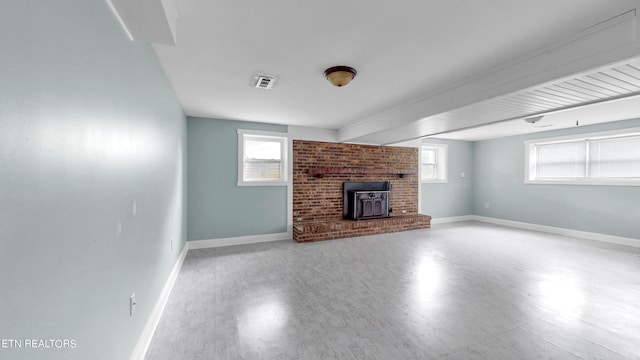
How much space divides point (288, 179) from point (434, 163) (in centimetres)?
439

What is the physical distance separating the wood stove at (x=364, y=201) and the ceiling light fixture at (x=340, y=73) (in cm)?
345

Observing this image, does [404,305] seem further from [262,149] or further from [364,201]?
[262,149]

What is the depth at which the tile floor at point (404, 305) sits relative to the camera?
6.28 ft

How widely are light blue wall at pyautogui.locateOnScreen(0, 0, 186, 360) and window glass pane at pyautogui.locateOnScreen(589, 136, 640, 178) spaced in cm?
775

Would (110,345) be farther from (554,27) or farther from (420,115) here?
(420,115)

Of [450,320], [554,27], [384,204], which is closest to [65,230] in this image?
[450,320]

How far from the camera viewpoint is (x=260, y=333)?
2.10 m

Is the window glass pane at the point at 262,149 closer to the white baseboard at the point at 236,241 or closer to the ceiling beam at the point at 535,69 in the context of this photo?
the white baseboard at the point at 236,241

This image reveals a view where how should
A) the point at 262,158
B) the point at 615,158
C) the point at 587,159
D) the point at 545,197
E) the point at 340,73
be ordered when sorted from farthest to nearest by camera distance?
the point at 545,197 → the point at 587,159 → the point at 262,158 → the point at 615,158 → the point at 340,73

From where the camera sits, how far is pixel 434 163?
23.8ft

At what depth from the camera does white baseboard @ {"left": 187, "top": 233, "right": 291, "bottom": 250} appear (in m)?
4.64

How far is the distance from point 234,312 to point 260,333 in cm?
46

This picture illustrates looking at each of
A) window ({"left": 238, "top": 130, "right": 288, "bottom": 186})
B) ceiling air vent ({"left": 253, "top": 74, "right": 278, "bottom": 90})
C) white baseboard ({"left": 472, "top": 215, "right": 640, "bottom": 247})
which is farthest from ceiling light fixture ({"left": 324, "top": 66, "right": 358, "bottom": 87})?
white baseboard ({"left": 472, "top": 215, "right": 640, "bottom": 247})

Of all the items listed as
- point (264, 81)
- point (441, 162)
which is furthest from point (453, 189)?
point (264, 81)
